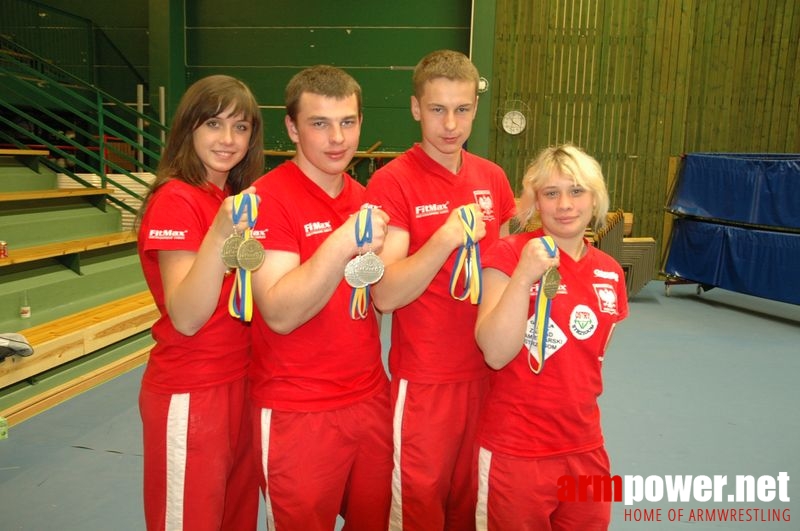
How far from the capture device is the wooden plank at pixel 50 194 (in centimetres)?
572

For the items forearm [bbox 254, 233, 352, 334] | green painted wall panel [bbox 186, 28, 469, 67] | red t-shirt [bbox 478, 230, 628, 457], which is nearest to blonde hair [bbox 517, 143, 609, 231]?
red t-shirt [bbox 478, 230, 628, 457]

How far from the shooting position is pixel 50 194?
20.3 ft

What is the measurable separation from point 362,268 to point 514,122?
→ 955 centimetres

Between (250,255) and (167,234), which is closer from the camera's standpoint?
(250,255)

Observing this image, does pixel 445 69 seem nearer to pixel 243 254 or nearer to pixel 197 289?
pixel 243 254

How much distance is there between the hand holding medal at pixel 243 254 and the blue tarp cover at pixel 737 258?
754 centimetres

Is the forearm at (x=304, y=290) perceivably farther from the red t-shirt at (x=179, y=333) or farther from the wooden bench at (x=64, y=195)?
the wooden bench at (x=64, y=195)

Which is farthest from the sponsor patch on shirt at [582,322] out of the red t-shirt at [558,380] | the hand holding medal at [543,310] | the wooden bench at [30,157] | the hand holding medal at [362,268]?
the wooden bench at [30,157]

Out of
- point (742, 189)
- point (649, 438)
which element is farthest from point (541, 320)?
point (742, 189)

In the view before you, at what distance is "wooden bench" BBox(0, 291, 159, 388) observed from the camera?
4.18 metres

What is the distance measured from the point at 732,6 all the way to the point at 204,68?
29.7 feet

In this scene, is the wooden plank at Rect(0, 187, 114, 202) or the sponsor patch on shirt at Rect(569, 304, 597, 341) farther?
the wooden plank at Rect(0, 187, 114, 202)

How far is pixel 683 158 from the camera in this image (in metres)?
8.80

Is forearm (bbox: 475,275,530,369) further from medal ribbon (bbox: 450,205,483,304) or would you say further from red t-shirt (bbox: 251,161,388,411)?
red t-shirt (bbox: 251,161,388,411)
